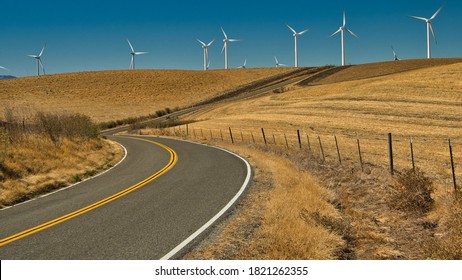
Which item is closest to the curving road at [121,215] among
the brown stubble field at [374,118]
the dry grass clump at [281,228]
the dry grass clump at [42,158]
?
the dry grass clump at [281,228]

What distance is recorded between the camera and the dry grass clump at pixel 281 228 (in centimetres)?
743

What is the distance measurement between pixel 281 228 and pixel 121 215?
3.97 metres

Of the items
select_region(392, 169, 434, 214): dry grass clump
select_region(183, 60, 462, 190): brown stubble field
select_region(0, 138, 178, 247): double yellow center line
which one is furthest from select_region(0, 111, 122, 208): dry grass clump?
select_region(183, 60, 462, 190): brown stubble field

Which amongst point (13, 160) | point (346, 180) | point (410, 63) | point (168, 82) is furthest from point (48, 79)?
point (346, 180)

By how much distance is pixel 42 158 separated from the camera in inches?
773

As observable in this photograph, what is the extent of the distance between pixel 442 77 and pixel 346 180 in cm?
5195

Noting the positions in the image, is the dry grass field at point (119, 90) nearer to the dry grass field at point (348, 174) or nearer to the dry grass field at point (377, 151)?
the dry grass field at point (348, 174)

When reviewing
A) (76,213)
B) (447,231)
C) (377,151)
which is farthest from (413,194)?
(377,151)

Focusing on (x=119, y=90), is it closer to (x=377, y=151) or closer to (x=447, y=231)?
(x=377, y=151)

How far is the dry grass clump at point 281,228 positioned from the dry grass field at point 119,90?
226 ft

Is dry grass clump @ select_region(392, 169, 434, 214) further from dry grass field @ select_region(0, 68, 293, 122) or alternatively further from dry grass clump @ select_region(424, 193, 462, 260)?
dry grass field @ select_region(0, 68, 293, 122)
